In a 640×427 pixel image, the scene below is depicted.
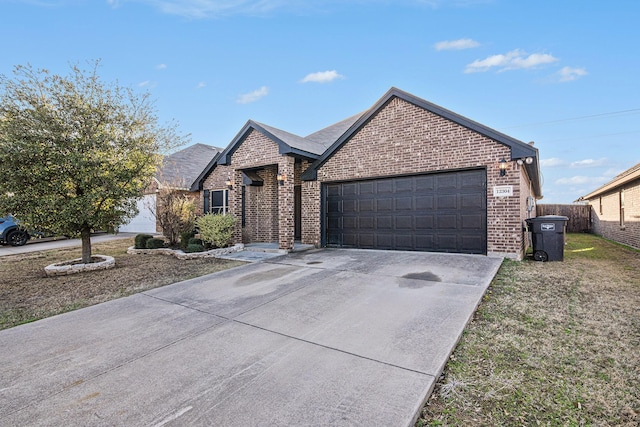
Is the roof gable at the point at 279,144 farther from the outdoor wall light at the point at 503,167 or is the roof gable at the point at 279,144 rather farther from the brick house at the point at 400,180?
the outdoor wall light at the point at 503,167

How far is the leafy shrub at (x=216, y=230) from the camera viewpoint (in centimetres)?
991

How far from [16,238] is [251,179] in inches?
442

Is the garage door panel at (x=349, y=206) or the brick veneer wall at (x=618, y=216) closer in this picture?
the garage door panel at (x=349, y=206)

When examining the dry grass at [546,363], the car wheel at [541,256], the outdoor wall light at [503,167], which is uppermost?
the outdoor wall light at [503,167]

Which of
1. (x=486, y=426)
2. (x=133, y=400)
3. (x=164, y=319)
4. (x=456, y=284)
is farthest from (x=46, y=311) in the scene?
(x=456, y=284)

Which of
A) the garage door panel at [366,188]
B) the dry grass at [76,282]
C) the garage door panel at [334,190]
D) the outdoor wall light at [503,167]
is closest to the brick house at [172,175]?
the dry grass at [76,282]

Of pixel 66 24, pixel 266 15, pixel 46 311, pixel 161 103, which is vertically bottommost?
pixel 46 311

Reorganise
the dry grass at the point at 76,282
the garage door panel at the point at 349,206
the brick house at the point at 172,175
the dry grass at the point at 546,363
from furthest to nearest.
A: 1. the brick house at the point at 172,175
2. the garage door panel at the point at 349,206
3. the dry grass at the point at 76,282
4. the dry grass at the point at 546,363

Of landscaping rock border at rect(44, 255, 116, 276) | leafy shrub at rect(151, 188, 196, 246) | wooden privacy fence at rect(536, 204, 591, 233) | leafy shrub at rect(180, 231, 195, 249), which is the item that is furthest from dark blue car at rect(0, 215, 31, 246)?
wooden privacy fence at rect(536, 204, 591, 233)

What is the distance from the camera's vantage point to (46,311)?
182 inches

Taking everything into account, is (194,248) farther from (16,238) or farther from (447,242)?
(16,238)

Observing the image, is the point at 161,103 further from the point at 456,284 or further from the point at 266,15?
the point at 456,284

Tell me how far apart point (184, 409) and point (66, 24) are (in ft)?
35.8

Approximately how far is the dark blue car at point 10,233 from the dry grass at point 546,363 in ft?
57.8
